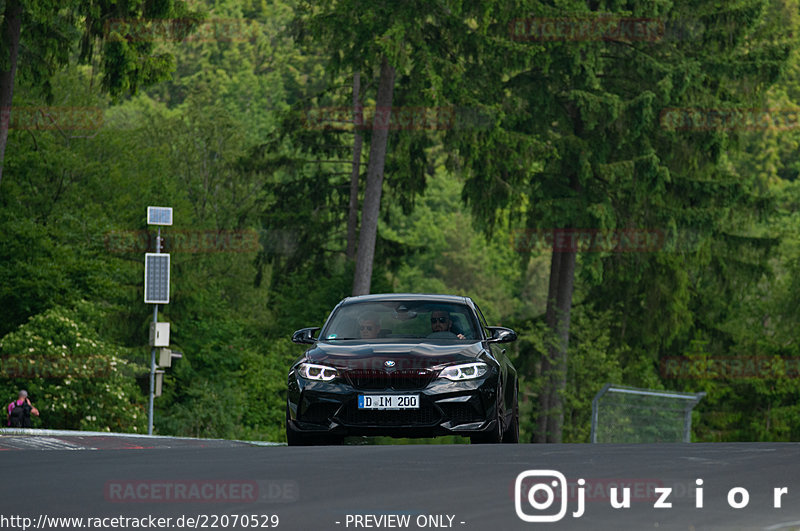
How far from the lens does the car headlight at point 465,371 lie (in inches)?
517

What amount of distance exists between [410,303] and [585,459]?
394cm

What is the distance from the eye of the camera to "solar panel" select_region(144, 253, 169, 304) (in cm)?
3659

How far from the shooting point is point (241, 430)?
49.8 m

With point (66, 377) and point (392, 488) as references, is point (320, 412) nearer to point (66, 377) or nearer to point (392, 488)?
point (392, 488)

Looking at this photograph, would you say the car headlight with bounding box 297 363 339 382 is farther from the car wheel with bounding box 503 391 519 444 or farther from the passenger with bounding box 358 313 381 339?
the car wheel with bounding box 503 391 519 444

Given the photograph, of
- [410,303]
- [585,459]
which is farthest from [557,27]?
[585,459]

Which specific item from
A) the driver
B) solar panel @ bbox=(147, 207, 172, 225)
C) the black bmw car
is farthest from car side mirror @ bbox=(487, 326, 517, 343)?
solar panel @ bbox=(147, 207, 172, 225)

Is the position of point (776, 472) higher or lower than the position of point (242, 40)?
lower

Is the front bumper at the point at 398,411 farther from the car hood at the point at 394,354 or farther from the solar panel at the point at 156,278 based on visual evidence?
the solar panel at the point at 156,278

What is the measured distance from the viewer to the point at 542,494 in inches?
340

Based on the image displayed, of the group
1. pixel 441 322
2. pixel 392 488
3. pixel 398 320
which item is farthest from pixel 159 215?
pixel 392 488

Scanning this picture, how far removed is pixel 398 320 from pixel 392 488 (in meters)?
5.79

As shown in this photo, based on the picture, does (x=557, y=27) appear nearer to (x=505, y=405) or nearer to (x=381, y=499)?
(x=505, y=405)

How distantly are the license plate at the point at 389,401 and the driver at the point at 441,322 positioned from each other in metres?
1.46
